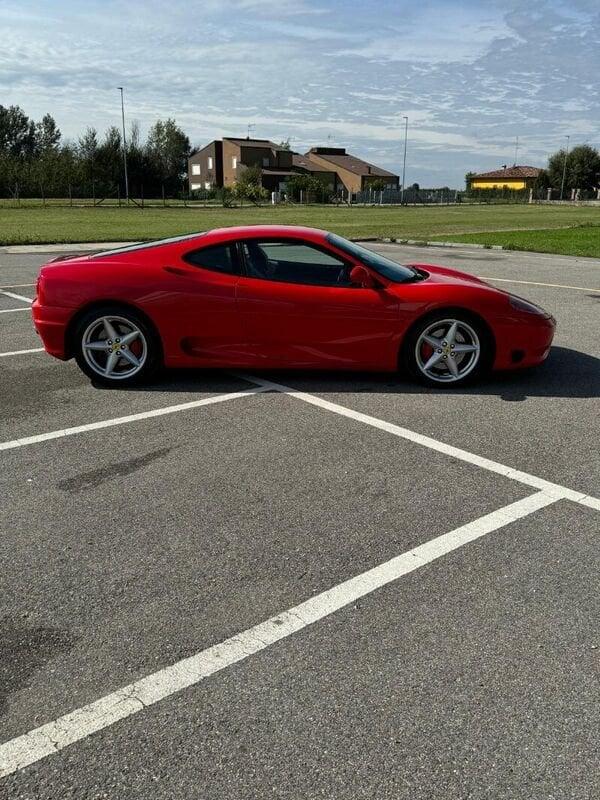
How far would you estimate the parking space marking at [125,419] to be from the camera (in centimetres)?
469

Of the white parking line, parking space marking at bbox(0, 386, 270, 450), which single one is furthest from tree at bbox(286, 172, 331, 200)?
the white parking line

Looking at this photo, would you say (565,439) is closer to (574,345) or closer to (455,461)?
(455,461)

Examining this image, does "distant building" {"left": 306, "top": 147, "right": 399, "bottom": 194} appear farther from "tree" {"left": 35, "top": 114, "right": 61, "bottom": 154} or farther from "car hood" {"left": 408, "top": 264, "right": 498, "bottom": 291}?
"car hood" {"left": 408, "top": 264, "right": 498, "bottom": 291}

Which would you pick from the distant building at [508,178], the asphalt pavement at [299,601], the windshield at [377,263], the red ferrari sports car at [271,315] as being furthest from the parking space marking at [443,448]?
the distant building at [508,178]

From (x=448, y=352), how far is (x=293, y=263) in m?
1.49

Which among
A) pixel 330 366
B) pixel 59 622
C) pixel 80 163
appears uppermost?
pixel 80 163

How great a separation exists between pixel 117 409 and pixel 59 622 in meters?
2.74

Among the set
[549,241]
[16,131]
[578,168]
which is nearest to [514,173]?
[578,168]

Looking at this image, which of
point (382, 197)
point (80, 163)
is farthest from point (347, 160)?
point (80, 163)

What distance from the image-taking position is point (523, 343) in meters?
5.87

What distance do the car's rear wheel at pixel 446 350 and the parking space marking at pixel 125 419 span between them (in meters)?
1.27

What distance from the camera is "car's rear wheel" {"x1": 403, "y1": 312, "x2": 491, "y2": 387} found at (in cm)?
582

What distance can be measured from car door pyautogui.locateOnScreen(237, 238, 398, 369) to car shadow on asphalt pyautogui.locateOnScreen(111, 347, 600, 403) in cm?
22

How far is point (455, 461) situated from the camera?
A: 14.5 feet
